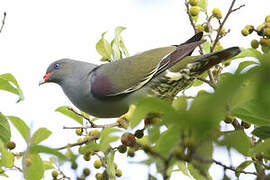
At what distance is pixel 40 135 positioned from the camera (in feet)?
5.24

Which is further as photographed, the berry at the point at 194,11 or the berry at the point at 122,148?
the berry at the point at 194,11

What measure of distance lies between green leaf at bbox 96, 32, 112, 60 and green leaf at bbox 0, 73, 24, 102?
0.88m

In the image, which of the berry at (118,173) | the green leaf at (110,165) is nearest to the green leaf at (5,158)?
the green leaf at (110,165)

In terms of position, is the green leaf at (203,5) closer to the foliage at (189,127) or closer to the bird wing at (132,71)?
the foliage at (189,127)

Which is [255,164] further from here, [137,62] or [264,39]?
[137,62]

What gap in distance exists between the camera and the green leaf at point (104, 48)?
3018 millimetres

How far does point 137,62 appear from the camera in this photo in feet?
11.9

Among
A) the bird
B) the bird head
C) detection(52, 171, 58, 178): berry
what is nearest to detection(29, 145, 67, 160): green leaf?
detection(52, 171, 58, 178): berry

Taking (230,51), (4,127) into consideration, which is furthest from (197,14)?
(4,127)

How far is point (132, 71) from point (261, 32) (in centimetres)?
149

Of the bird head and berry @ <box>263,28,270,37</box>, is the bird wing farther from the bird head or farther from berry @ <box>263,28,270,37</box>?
berry @ <box>263,28,270,37</box>

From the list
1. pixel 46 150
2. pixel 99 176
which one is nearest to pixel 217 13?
pixel 99 176

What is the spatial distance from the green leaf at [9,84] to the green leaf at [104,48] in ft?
2.87

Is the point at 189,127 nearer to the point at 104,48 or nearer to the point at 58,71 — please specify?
the point at 104,48
